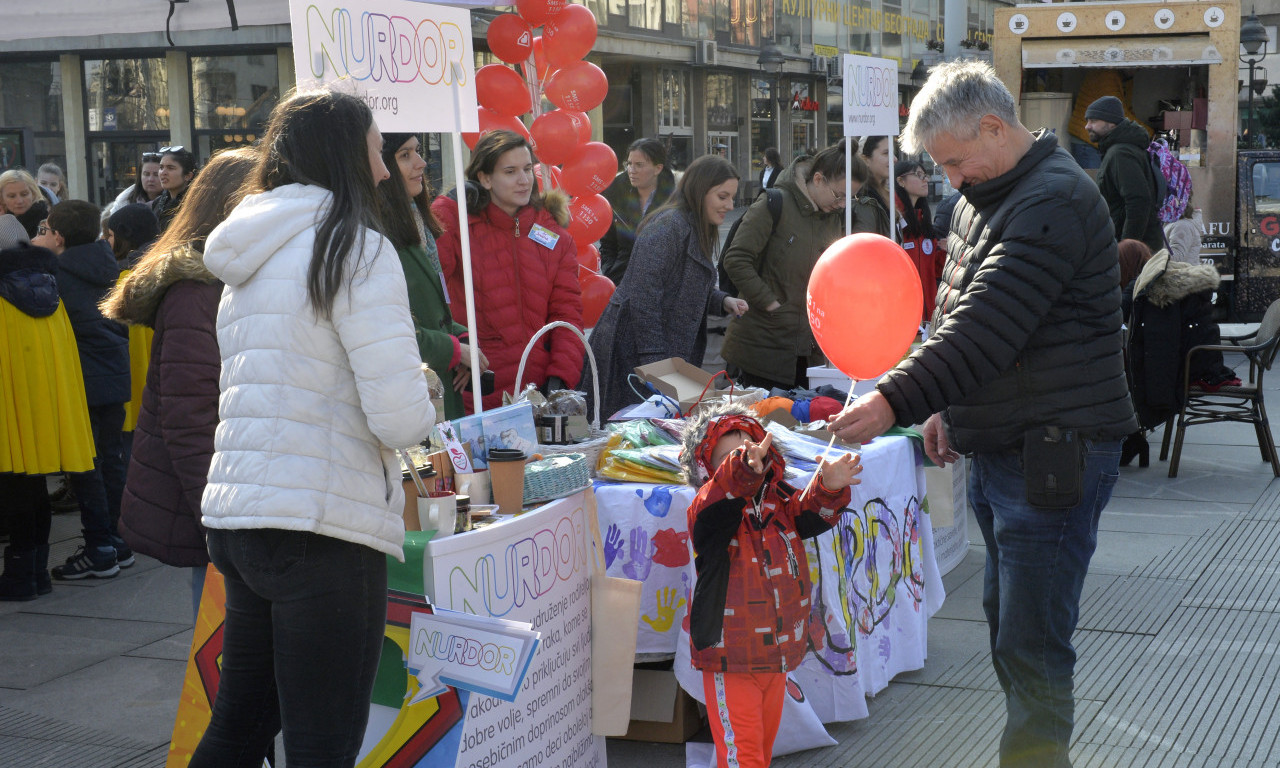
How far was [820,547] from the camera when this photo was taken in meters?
4.02

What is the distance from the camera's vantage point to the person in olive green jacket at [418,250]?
14.3ft

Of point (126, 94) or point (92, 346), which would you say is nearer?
point (92, 346)

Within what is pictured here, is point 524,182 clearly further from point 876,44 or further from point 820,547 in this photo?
point 876,44

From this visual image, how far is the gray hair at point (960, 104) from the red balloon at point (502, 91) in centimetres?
508

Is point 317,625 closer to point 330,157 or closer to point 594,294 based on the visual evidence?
point 330,157

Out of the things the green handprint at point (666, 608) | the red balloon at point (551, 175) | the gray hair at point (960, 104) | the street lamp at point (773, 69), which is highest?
the street lamp at point (773, 69)

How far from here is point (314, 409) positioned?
252 cm

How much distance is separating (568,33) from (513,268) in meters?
3.44

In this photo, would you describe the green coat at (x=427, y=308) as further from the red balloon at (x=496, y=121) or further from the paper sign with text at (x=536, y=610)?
the red balloon at (x=496, y=121)

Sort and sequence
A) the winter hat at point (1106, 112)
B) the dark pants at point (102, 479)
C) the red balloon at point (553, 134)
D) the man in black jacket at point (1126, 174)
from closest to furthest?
the dark pants at point (102, 479)
the red balloon at point (553, 134)
the man in black jacket at point (1126, 174)
the winter hat at point (1106, 112)

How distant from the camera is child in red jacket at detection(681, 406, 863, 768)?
10.7ft

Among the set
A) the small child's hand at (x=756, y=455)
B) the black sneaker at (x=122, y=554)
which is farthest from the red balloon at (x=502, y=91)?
the small child's hand at (x=756, y=455)

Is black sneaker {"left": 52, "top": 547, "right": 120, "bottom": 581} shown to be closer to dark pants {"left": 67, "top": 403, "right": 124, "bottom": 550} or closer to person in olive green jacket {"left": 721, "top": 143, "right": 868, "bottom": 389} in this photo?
dark pants {"left": 67, "top": 403, "right": 124, "bottom": 550}

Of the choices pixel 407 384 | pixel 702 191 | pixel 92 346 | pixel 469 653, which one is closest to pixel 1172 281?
pixel 702 191
